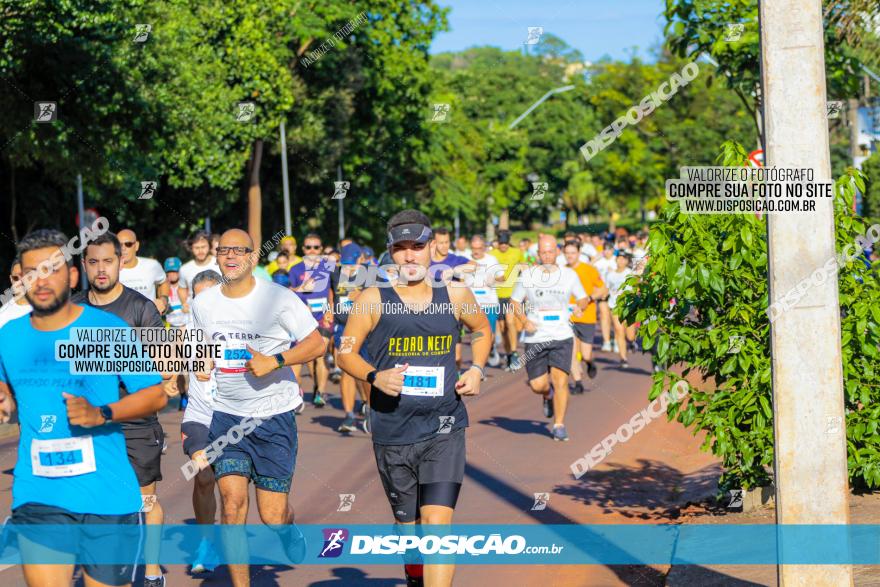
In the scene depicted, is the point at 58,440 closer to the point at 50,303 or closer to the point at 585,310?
the point at 50,303

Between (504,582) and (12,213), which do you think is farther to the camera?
(12,213)

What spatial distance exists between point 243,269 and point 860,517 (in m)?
3.90

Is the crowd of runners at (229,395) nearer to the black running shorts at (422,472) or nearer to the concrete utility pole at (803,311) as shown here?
the black running shorts at (422,472)

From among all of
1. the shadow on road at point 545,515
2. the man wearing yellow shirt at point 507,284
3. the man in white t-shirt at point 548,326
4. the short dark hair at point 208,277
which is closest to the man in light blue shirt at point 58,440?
the shadow on road at point 545,515

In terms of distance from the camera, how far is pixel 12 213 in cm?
2952

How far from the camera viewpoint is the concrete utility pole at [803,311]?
15.8 feet

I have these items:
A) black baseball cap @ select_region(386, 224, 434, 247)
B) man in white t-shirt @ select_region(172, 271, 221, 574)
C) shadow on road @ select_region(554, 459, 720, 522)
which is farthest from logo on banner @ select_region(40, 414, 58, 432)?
shadow on road @ select_region(554, 459, 720, 522)

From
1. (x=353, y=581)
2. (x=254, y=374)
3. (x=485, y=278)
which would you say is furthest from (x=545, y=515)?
(x=485, y=278)

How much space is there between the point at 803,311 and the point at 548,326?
298 inches

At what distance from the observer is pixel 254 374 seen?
639 cm

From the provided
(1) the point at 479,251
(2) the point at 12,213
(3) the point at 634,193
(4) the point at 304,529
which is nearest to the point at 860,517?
(4) the point at 304,529

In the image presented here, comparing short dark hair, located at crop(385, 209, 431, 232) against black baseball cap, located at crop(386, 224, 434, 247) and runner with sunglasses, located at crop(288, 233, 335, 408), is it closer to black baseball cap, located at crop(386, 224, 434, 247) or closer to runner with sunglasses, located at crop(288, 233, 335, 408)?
black baseball cap, located at crop(386, 224, 434, 247)

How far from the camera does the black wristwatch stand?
4582mm

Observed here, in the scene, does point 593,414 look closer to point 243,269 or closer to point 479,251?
point 479,251
